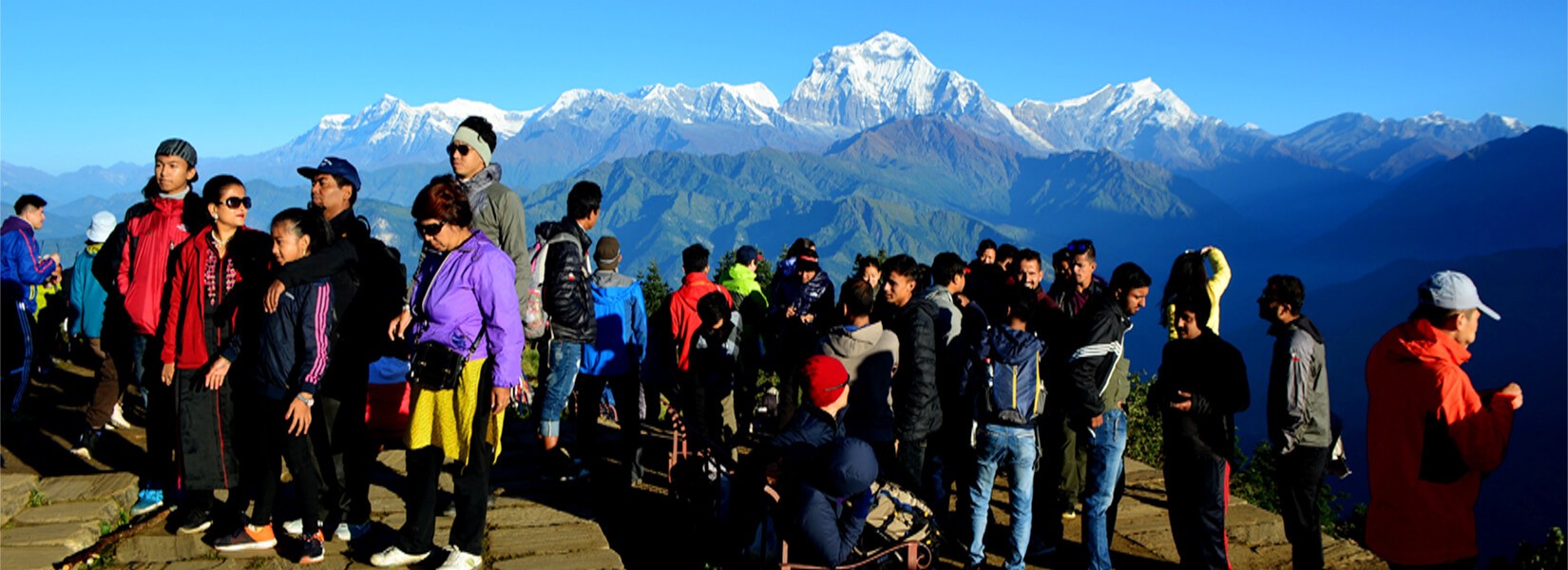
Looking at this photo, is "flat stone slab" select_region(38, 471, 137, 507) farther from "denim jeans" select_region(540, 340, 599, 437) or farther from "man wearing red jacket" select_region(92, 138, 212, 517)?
"denim jeans" select_region(540, 340, 599, 437)

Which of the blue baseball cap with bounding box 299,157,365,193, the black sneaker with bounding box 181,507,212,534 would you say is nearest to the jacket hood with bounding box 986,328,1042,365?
the blue baseball cap with bounding box 299,157,365,193

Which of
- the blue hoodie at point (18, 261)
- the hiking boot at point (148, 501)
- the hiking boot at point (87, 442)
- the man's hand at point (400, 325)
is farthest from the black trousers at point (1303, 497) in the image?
the blue hoodie at point (18, 261)

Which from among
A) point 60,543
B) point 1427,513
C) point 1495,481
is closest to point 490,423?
point 60,543

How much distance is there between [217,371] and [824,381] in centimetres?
307

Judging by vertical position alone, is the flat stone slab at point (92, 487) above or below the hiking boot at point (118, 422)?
below

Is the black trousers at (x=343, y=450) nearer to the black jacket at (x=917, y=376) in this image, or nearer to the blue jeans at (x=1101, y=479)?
the black jacket at (x=917, y=376)

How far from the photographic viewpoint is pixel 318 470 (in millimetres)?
4895

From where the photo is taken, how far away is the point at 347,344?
4852 millimetres

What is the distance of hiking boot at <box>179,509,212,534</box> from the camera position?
5.06 meters

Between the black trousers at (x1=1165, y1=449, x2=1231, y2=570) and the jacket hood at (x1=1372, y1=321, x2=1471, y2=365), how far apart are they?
1.08m

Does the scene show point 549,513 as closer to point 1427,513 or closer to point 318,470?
point 318,470

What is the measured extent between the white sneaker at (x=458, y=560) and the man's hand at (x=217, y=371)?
1466 mm

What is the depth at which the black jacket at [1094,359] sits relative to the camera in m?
5.07

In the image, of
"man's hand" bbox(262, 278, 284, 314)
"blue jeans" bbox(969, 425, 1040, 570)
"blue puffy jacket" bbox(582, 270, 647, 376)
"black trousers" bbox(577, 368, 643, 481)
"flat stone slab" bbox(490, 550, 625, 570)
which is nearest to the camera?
"man's hand" bbox(262, 278, 284, 314)
